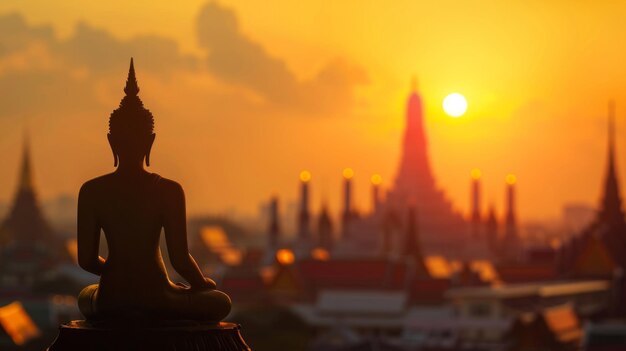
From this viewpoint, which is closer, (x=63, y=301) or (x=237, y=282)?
(x=63, y=301)

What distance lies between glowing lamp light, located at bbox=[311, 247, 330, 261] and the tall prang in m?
5.09

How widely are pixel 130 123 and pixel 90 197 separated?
64 cm

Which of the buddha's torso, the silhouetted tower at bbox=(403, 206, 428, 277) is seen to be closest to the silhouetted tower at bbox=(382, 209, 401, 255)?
the silhouetted tower at bbox=(403, 206, 428, 277)

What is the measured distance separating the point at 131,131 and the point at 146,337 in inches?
60.8

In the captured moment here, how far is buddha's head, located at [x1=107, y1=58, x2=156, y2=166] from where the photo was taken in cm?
1602

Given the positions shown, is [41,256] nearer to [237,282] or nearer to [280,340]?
[237,282]

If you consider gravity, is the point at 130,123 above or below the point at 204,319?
above

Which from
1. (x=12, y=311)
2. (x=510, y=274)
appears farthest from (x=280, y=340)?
(x=510, y=274)

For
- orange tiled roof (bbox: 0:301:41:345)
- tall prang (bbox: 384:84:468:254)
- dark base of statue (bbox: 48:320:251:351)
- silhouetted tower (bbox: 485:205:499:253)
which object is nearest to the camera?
dark base of statue (bbox: 48:320:251:351)

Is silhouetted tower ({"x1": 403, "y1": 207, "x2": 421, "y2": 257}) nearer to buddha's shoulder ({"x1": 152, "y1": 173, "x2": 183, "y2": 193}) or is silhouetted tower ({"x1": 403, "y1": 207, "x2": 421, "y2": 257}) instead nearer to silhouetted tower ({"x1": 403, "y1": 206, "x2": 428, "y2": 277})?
silhouetted tower ({"x1": 403, "y1": 206, "x2": 428, "y2": 277})

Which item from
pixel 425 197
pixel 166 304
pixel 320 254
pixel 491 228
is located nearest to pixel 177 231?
pixel 166 304

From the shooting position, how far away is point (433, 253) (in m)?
139

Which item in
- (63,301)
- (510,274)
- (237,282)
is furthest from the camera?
(510,274)

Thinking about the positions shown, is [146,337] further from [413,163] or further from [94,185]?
[413,163]
